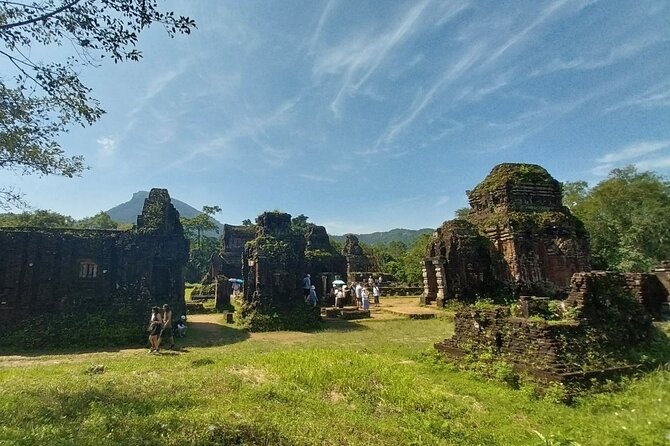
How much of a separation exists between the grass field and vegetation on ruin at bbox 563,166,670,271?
22.0 m

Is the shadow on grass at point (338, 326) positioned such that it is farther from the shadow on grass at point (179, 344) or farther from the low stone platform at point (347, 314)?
the shadow on grass at point (179, 344)

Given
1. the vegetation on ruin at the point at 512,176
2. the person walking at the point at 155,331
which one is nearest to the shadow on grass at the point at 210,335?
the person walking at the point at 155,331

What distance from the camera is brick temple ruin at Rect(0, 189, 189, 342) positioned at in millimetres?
13984

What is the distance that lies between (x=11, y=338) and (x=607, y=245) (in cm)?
3891

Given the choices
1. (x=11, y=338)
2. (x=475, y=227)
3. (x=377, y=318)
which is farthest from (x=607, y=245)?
(x=11, y=338)

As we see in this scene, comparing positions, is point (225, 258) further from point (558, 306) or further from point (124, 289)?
point (558, 306)

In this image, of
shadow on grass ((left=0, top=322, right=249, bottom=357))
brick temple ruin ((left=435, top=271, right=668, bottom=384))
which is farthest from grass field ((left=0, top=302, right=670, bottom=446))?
shadow on grass ((left=0, top=322, right=249, bottom=357))

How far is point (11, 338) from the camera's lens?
41.2ft

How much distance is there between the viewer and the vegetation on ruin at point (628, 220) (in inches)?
1131

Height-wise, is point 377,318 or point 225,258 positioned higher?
point 225,258

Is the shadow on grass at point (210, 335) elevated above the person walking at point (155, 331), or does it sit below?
below

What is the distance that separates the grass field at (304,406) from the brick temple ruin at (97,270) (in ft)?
17.8

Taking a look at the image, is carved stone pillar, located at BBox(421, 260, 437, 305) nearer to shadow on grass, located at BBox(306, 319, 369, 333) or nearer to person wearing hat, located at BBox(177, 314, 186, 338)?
shadow on grass, located at BBox(306, 319, 369, 333)

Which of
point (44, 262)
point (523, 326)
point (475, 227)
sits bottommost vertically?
point (523, 326)
